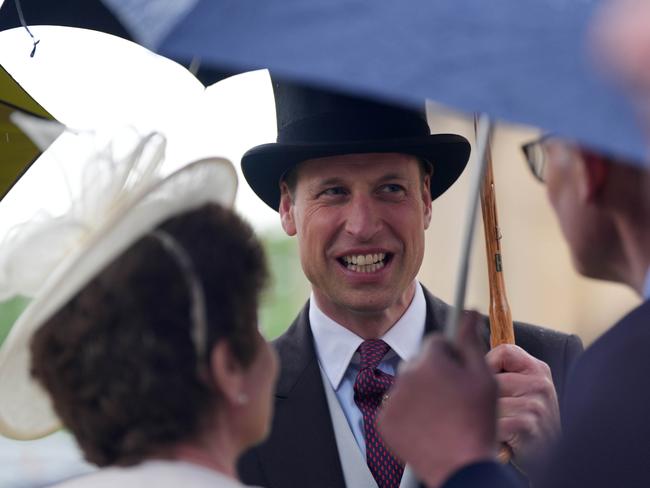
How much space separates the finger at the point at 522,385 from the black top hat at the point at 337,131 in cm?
89

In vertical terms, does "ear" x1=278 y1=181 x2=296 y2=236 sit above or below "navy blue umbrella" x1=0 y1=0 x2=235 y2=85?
below

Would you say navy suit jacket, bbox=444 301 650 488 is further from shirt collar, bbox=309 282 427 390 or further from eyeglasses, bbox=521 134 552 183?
shirt collar, bbox=309 282 427 390

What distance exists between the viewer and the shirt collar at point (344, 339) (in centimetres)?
371

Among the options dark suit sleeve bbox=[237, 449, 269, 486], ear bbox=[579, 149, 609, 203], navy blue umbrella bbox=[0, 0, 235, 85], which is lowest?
dark suit sleeve bbox=[237, 449, 269, 486]

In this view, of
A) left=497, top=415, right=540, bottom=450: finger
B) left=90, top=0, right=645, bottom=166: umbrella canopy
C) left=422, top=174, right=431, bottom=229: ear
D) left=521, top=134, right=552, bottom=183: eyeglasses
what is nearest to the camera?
left=90, top=0, right=645, bottom=166: umbrella canopy

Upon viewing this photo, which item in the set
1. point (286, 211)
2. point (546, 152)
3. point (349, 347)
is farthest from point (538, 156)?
point (286, 211)

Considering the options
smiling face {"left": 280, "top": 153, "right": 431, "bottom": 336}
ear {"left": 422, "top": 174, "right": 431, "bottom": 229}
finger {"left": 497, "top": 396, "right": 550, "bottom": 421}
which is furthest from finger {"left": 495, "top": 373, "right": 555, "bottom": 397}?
ear {"left": 422, "top": 174, "right": 431, "bottom": 229}

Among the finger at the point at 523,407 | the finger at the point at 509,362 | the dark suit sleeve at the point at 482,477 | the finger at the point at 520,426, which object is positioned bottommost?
the finger at the point at 520,426

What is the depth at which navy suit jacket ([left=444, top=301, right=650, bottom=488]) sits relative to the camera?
6.85 ft

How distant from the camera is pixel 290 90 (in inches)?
153

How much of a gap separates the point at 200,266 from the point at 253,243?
0.56 feet

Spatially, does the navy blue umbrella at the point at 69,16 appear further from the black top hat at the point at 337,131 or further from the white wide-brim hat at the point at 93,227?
the white wide-brim hat at the point at 93,227

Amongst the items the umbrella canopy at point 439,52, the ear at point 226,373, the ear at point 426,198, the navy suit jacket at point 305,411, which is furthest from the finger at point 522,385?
the umbrella canopy at point 439,52

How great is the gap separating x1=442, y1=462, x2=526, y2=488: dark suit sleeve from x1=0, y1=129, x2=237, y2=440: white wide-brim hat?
613 mm
